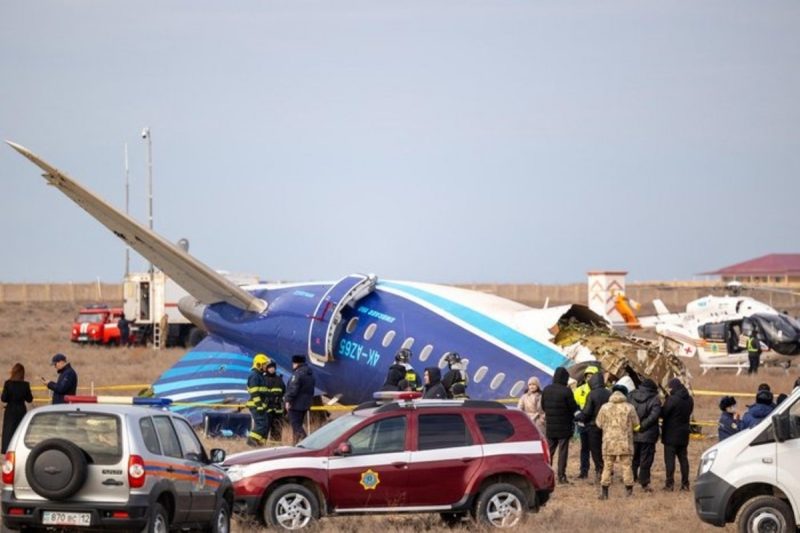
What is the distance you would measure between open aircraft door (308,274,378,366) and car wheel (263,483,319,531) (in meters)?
11.2

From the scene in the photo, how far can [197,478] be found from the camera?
15.4 meters

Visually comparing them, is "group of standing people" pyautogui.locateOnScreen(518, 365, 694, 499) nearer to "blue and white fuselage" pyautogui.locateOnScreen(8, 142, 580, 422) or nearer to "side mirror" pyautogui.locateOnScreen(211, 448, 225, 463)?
"blue and white fuselage" pyautogui.locateOnScreen(8, 142, 580, 422)

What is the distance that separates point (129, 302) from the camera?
66.7 metres

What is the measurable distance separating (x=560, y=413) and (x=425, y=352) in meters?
5.20

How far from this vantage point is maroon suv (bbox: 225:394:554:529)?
1709cm

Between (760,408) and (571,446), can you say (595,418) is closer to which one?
(760,408)

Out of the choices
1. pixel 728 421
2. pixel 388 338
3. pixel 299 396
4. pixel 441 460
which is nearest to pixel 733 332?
pixel 388 338

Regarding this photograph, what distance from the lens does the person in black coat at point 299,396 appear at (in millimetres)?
24562

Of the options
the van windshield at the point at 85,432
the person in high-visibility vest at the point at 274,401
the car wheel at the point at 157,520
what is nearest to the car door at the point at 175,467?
the car wheel at the point at 157,520

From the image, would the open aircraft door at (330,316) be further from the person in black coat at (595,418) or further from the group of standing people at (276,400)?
the person in black coat at (595,418)

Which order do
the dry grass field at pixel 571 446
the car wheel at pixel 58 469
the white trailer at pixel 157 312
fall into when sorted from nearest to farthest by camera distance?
1. the car wheel at pixel 58 469
2. the dry grass field at pixel 571 446
3. the white trailer at pixel 157 312

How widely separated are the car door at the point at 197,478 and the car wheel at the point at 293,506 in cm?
132

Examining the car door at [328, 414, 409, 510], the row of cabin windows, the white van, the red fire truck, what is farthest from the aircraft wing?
the red fire truck

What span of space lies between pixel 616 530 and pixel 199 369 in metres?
15.8
